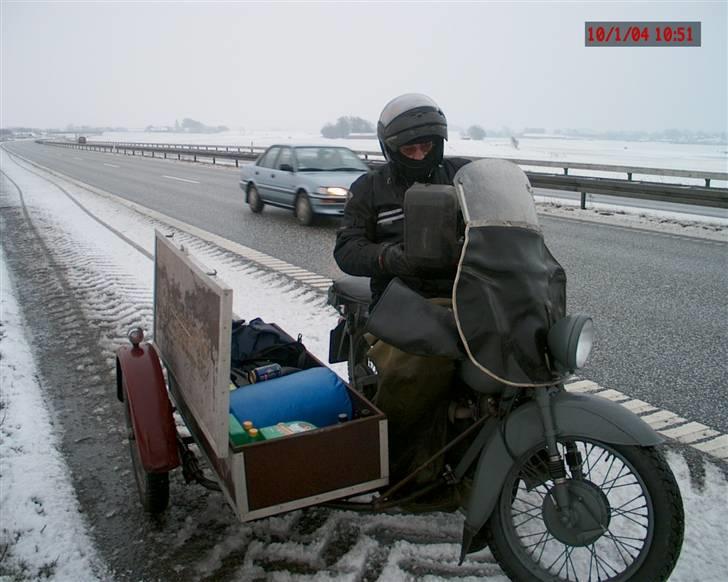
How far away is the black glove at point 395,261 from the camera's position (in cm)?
255

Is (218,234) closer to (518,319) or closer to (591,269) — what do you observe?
(591,269)

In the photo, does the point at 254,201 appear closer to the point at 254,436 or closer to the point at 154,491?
the point at 154,491

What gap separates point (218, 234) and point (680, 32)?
17.0 m

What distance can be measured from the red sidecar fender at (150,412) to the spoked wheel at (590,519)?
1371 millimetres

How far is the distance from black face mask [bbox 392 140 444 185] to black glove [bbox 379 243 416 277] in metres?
0.44

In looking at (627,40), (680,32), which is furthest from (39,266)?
(680,32)

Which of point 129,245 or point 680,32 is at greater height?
point 680,32

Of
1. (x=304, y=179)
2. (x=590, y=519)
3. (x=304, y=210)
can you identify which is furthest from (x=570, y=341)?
(x=304, y=179)

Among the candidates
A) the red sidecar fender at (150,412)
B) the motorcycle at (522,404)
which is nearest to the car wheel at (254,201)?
the red sidecar fender at (150,412)

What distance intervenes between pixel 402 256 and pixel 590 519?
1116 millimetres

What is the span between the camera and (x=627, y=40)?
67.0ft

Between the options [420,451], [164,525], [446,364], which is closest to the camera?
[446,364]

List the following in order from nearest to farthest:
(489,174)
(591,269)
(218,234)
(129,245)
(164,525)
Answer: (489,174)
(164,525)
(591,269)
(129,245)
(218,234)

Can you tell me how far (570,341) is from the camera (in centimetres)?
213
